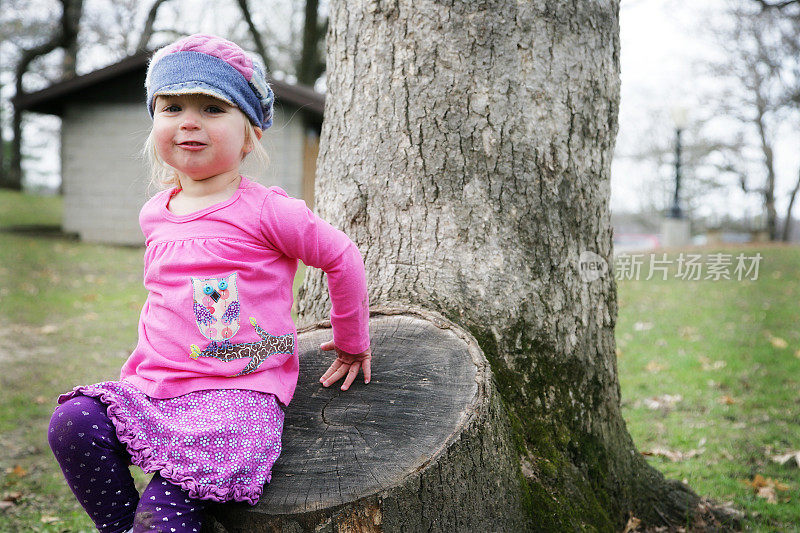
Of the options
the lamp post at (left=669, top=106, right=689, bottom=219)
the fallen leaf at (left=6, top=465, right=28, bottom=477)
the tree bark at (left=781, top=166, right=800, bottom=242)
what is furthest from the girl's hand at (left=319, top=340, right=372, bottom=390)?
the tree bark at (left=781, top=166, right=800, bottom=242)

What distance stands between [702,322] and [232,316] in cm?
684

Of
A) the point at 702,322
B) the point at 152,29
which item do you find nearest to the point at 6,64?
the point at 152,29

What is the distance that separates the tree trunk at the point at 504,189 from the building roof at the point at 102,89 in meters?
10.4

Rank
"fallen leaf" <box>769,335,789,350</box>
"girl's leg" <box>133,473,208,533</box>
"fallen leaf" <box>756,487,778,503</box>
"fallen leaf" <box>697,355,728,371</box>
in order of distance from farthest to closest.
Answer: "fallen leaf" <box>769,335,789,350</box> < "fallen leaf" <box>697,355,728,371</box> < "fallen leaf" <box>756,487,778,503</box> < "girl's leg" <box>133,473,208,533</box>

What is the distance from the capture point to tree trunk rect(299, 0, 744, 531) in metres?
2.51

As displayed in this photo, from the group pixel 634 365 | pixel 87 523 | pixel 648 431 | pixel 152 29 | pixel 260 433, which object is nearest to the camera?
pixel 260 433

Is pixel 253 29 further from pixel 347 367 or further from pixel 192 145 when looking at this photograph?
pixel 347 367

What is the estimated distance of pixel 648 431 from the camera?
14.5ft

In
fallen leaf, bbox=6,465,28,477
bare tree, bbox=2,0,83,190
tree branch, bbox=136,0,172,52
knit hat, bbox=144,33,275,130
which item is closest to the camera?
knit hat, bbox=144,33,275,130

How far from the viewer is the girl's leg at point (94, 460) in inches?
71.1

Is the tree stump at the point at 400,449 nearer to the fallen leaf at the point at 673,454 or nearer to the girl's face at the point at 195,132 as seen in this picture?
the girl's face at the point at 195,132

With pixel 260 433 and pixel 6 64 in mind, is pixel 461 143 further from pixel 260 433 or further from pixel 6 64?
pixel 6 64

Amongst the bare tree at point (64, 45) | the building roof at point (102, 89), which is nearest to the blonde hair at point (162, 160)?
the building roof at point (102, 89)

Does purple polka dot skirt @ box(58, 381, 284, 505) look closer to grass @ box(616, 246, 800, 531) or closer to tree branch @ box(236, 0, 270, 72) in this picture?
grass @ box(616, 246, 800, 531)
